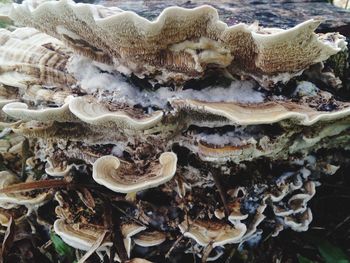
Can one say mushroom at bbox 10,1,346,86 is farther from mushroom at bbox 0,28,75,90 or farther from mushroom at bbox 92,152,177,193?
mushroom at bbox 92,152,177,193

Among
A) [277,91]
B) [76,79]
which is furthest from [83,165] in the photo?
[277,91]

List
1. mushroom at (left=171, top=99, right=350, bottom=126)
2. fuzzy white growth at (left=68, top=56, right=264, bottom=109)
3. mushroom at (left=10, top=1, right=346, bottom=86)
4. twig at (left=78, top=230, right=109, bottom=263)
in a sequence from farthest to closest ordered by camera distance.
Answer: twig at (left=78, top=230, right=109, bottom=263)
fuzzy white growth at (left=68, top=56, right=264, bottom=109)
mushroom at (left=171, top=99, right=350, bottom=126)
mushroom at (left=10, top=1, right=346, bottom=86)

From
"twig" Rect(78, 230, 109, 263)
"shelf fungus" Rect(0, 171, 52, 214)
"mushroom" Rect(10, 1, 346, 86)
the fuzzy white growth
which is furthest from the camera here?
"shelf fungus" Rect(0, 171, 52, 214)

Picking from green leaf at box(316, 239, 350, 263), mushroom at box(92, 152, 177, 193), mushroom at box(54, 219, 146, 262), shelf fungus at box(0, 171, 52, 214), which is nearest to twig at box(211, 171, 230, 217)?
mushroom at box(92, 152, 177, 193)

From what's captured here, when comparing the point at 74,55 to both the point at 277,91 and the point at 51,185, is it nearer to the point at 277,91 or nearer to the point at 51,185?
the point at 51,185

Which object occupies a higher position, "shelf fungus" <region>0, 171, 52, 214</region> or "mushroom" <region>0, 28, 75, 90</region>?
"mushroom" <region>0, 28, 75, 90</region>

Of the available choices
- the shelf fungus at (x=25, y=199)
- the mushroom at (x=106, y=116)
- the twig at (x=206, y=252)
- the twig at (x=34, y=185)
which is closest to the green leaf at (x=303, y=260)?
the twig at (x=206, y=252)

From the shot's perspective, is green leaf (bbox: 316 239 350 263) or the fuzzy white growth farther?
green leaf (bbox: 316 239 350 263)

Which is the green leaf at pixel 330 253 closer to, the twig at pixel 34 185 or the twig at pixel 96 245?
the twig at pixel 96 245
